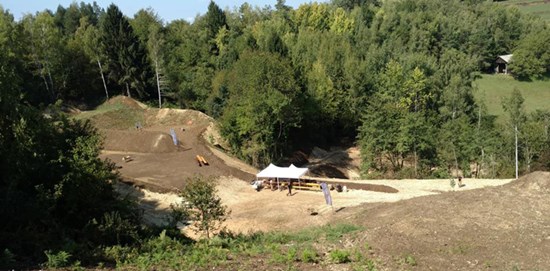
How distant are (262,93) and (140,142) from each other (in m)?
12.6

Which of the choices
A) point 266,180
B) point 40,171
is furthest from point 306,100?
point 40,171

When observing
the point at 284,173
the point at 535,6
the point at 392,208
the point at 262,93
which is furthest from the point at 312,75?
the point at 535,6

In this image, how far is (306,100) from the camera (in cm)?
5394

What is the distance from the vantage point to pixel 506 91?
7656cm

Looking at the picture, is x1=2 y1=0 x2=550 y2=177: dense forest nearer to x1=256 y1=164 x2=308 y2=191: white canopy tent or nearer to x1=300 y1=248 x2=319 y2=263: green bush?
x1=256 y1=164 x2=308 y2=191: white canopy tent

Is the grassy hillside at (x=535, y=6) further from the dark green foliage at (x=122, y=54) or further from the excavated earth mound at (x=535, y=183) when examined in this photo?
the excavated earth mound at (x=535, y=183)

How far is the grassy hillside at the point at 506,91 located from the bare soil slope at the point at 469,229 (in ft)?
165

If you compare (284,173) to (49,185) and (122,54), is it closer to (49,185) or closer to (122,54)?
(49,185)

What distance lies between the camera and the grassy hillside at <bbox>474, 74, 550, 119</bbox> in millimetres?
70312

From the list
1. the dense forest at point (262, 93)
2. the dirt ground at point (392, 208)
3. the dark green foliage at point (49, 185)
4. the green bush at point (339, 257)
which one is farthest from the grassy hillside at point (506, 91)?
the dark green foliage at point (49, 185)

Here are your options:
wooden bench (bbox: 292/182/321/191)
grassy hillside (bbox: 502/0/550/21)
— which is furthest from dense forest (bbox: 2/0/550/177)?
grassy hillside (bbox: 502/0/550/21)

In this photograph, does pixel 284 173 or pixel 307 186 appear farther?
pixel 307 186

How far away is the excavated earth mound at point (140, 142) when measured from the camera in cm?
4244

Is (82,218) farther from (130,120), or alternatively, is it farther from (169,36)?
(169,36)
